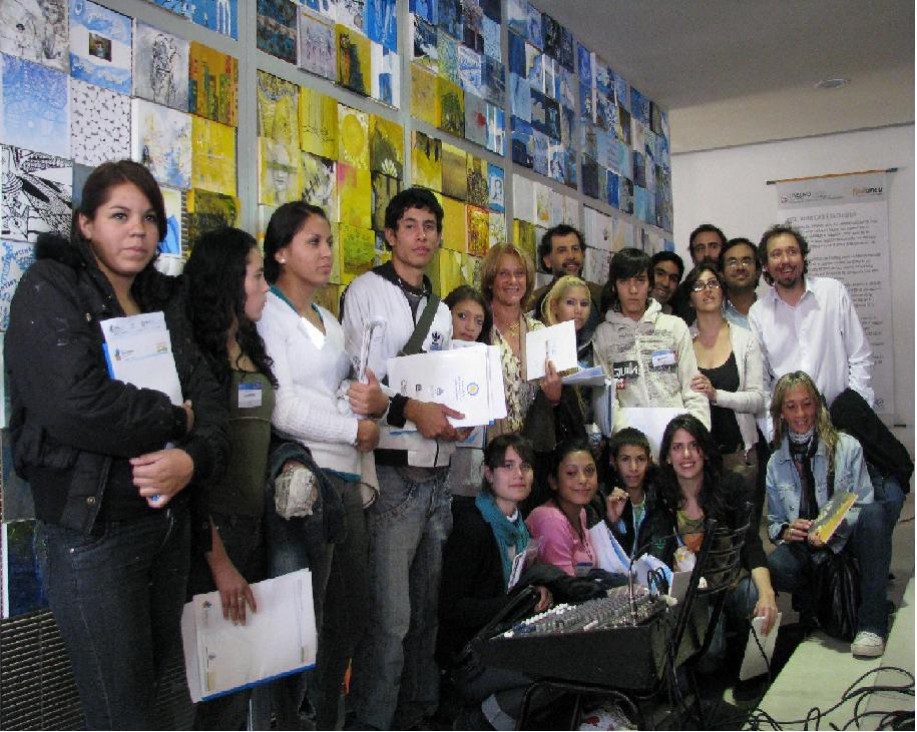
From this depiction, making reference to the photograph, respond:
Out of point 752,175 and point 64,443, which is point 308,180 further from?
point 752,175

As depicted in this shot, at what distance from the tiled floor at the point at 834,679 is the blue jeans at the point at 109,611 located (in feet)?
6.93

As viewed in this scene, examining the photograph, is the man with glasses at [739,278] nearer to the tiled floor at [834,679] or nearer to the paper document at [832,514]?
the paper document at [832,514]

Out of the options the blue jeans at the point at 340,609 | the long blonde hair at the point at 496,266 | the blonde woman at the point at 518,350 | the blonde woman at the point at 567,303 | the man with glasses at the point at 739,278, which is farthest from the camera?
the man with glasses at the point at 739,278

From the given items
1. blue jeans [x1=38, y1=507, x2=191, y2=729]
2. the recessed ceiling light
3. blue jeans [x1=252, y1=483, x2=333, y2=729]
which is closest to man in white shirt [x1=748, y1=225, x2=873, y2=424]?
the recessed ceiling light

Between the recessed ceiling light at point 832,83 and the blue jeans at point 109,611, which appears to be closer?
the blue jeans at point 109,611

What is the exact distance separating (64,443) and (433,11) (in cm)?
280

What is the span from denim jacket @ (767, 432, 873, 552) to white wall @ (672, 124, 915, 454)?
452 cm

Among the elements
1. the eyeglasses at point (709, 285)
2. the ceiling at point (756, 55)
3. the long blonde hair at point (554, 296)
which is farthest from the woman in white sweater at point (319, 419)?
the ceiling at point (756, 55)

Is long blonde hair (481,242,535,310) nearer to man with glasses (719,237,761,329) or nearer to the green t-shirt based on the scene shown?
the green t-shirt

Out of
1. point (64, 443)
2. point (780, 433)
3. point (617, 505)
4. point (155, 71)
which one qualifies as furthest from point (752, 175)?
point (64, 443)

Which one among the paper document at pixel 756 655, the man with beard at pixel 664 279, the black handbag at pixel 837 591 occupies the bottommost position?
the paper document at pixel 756 655

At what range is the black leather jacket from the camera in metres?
1.80

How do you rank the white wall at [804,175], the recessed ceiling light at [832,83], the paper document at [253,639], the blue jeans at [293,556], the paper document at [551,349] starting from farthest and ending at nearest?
the white wall at [804,175] < the recessed ceiling light at [832,83] < the paper document at [551,349] < the blue jeans at [293,556] < the paper document at [253,639]

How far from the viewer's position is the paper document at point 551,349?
3289 millimetres
